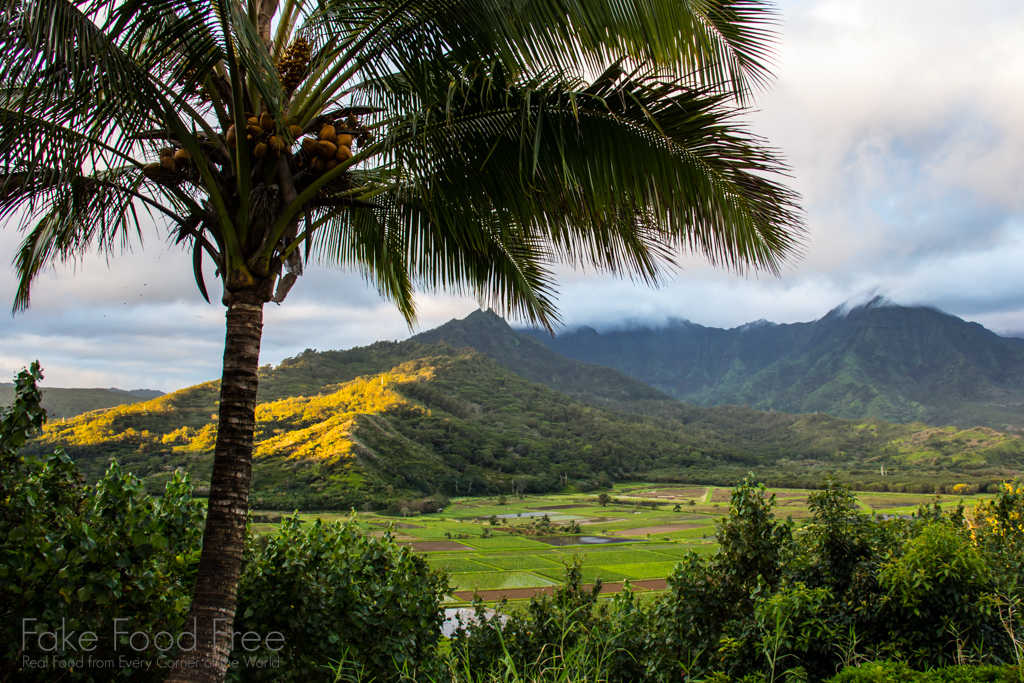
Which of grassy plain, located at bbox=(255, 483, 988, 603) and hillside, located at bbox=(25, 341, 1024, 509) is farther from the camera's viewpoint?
grassy plain, located at bbox=(255, 483, 988, 603)

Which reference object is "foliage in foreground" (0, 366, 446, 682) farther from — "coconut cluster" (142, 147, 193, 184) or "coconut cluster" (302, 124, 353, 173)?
"coconut cluster" (302, 124, 353, 173)

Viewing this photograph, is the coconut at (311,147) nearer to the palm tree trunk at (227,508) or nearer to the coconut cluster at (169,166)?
the coconut cluster at (169,166)

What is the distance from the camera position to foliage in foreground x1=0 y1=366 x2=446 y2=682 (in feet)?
11.4

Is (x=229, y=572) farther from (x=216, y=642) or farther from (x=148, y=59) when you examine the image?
(x=148, y=59)

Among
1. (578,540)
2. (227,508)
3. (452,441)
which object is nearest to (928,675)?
(227,508)

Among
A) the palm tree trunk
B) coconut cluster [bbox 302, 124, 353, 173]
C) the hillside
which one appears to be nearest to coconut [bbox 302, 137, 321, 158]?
coconut cluster [bbox 302, 124, 353, 173]

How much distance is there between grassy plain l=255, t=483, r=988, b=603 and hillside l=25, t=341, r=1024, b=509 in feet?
9.50

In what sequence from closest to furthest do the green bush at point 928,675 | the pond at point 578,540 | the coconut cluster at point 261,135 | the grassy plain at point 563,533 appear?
the green bush at point 928,675 → the coconut cluster at point 261,135 → the grassy plain at point 563,533 → the pond at point 578,540

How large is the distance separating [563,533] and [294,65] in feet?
157

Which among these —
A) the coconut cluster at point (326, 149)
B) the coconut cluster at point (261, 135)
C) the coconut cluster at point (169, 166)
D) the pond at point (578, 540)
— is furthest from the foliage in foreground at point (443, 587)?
the pond at point (578, 540)

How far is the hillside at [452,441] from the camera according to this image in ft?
100

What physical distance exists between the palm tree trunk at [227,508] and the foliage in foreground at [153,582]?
0.14m

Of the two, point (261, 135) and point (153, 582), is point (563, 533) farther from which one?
point (261, 135)

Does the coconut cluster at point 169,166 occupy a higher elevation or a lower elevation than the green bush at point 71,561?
higher
